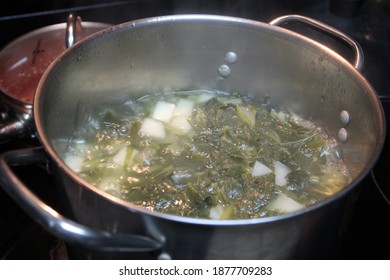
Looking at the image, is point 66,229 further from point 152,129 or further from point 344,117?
point 344,117

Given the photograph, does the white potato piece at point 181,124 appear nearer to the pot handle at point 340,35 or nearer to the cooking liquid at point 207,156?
the cooking liquid at point 207,156

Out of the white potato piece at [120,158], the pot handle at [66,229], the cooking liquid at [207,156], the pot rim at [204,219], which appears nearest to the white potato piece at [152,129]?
the cooking liquid at [207,156]

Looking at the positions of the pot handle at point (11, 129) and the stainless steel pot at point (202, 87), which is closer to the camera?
the stainless steel pot at point (202, 87)

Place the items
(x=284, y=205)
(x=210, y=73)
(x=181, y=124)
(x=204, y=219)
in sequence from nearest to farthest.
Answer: (x=204, y=219)
(x=284, y=205)
(x=181, y=124)
(x=210, y=73)

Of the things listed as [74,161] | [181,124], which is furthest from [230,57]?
[74,161]

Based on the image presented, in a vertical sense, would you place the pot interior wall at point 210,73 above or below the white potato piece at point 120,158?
above

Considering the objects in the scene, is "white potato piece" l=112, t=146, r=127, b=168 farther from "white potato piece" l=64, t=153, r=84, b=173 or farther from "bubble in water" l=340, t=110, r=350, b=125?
"bubble in water" l=340, t=110, r=350, b=125

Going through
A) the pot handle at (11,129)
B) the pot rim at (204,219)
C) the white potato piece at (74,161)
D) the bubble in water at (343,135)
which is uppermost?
the pot rim at (204,219)
